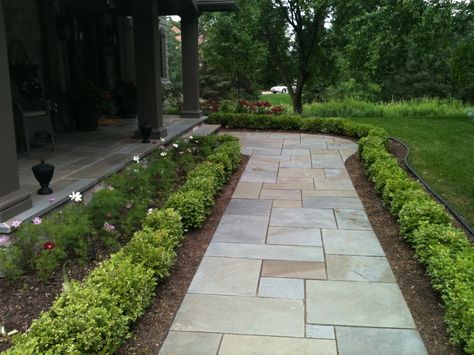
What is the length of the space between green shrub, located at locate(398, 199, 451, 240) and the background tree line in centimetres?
225

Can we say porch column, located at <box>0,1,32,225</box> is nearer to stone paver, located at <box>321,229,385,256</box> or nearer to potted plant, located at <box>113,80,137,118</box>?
stone paver, located at <box>321,229,385,256</box>

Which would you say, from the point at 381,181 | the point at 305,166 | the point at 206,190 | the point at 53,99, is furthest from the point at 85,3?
the point at 381,181

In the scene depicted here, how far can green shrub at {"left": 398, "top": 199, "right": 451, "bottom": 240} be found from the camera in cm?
400

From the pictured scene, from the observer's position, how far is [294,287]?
3.40 metres

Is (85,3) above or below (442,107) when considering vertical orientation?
above

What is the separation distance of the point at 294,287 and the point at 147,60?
471 centimetres

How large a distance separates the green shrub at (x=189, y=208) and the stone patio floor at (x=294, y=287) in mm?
244

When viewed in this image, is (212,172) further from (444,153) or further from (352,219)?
(444,153)

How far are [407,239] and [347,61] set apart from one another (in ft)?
28.8

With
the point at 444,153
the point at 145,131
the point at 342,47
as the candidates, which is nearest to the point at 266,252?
the point at 145,131

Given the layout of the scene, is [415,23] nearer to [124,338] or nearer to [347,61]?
Answer: [124,338]

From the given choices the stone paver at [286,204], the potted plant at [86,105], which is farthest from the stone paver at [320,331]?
the potted plant at [86,105]

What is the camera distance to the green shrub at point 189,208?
4.43 m

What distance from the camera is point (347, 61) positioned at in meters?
12.1
